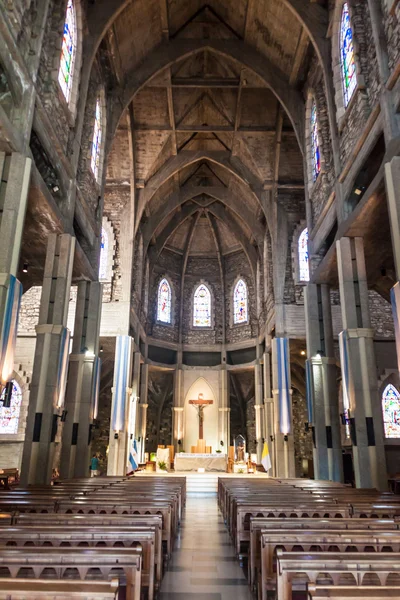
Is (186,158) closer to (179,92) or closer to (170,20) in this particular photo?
(179,92)

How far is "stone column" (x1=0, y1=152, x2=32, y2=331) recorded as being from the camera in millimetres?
9445

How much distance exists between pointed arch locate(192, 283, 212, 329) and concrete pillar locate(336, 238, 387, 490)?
62.6ft

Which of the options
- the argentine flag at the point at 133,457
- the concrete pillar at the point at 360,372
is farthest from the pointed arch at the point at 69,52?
the argentine flag at the point at 133,457

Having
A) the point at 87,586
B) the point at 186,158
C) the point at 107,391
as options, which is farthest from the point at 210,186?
the point at 87,586

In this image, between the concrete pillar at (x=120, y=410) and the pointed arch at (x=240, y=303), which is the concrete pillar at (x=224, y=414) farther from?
the concrete pillar at (x=120, y=410)

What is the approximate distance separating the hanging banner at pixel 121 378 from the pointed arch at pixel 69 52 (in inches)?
439

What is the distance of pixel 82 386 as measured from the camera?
16188 millimetres

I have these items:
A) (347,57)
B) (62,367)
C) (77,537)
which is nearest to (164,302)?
(62,367)

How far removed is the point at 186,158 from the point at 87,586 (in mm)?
25047

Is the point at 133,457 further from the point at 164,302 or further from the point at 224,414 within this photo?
the point at 164,302

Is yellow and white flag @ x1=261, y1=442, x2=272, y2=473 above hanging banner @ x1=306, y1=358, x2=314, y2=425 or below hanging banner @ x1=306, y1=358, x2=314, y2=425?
below

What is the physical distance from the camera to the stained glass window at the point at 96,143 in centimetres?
1783

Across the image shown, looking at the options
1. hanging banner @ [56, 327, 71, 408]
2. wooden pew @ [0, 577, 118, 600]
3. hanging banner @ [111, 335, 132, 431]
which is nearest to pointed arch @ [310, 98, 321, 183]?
hanging banner @ [56, 327, 71, 408]

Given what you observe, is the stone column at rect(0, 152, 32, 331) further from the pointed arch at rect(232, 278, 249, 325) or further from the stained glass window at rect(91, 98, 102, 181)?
the pointed arch at rect(232, 278, 249, 325)
